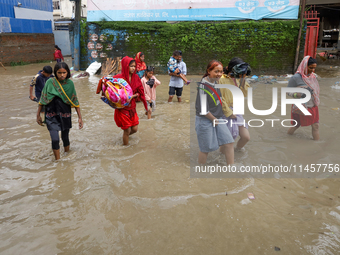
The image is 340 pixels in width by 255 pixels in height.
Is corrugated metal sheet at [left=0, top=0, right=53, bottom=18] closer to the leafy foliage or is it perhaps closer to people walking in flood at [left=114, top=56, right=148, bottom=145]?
the leafy foliage

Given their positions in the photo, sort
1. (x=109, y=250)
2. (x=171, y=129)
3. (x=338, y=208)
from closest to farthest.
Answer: (x=109, y=250), (x=338, y=208), (x=171, y=129)

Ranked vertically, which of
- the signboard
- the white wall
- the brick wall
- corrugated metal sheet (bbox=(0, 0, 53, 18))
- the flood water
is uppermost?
the white wall

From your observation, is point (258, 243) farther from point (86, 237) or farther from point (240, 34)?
point (240, 34)

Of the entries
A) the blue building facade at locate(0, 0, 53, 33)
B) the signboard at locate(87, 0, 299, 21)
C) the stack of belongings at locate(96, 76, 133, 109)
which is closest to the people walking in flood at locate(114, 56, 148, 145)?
the stack of belongings at locate(96, 76, 133, 109)

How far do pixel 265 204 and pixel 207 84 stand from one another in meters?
1.61

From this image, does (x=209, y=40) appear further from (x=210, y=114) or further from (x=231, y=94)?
(x=210, y=114)

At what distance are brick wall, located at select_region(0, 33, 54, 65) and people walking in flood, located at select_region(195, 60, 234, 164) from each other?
61.5ft

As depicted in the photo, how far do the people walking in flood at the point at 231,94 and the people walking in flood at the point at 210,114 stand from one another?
160mm

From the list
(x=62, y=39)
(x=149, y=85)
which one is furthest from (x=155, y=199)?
(x=62, y=39)

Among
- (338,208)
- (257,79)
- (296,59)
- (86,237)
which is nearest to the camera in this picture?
(86,237)

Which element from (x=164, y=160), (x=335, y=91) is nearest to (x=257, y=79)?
(x=335, y=91)

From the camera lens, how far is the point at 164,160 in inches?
166

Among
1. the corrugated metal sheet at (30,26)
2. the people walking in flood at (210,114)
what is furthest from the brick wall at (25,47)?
the people walking in flood at (210,114)

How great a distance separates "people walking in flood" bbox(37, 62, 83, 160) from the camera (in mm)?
3861
